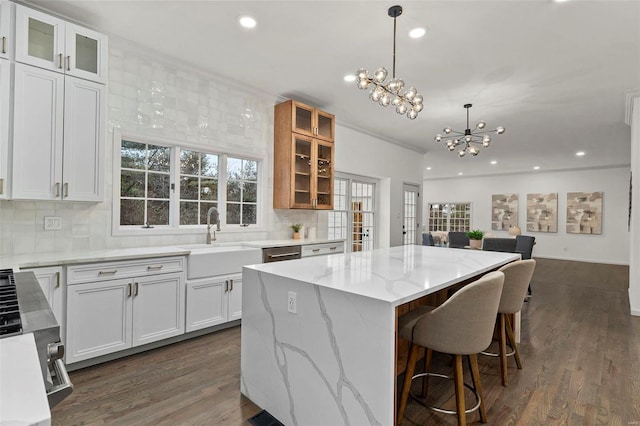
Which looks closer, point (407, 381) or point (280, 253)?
point (407, 381)

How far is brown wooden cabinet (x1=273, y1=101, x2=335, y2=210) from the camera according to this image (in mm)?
4457

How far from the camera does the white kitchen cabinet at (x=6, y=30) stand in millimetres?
2387

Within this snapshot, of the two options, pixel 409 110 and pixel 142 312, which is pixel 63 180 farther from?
pixel 409 110

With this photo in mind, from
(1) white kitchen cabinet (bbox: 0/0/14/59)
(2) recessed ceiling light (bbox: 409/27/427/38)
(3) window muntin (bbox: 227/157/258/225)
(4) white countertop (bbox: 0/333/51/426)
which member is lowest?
(4) white countertop (bbox: 0/333/51/426)

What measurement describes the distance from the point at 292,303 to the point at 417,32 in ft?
8.33

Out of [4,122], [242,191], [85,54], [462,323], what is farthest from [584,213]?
[4,122]

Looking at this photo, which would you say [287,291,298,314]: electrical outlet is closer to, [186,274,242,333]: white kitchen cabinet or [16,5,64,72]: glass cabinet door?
[186,274,242,333]: white kitchen cabinet

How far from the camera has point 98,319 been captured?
2625 millimetres

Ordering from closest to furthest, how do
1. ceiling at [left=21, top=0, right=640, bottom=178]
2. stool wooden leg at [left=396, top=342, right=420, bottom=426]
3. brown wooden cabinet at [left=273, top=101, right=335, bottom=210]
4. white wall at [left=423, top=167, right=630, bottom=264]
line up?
stool wooden leg at [left=396, top=342, right=420, bottom=426] < ceiling at [left=21, top=0, right=640, bottom=178] < brown wooden cabinet at [left=273, top=101, right=335, bottom=210] < white wall at [left=423, top=167, right=630, bottom=264]

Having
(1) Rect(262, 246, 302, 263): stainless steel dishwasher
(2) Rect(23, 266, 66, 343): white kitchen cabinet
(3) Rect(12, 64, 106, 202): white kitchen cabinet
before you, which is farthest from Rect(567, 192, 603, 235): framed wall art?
(2) Rect(23, 266, 66, 343): white kitchen cabinet

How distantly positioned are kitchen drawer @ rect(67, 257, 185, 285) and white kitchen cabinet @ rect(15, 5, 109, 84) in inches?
60.8

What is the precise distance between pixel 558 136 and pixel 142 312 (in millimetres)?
7378

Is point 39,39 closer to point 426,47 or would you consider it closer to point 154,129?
point 154,129

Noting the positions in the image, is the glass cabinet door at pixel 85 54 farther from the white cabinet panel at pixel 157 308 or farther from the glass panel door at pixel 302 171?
the glass panel door at pixel 302 171
